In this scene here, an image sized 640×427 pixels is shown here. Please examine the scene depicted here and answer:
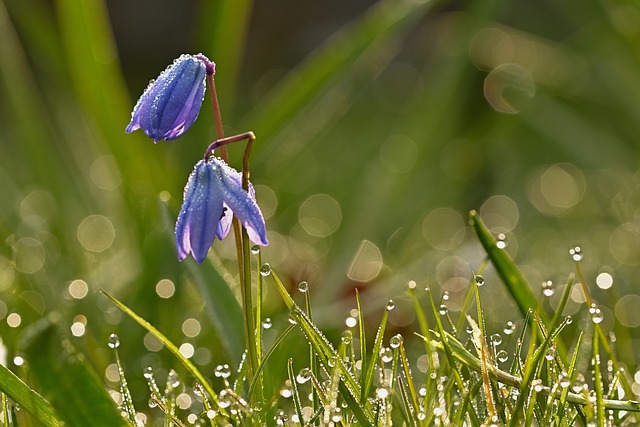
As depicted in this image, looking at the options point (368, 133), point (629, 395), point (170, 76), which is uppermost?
point (170, 76)

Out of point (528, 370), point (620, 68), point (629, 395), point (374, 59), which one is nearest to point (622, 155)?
point (620, 68)

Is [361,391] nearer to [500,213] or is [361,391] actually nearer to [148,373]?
[148,373]

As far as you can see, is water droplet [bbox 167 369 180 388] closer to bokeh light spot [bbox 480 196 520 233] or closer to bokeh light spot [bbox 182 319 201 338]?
bokeh light spot [bbox 182 319 201 338]

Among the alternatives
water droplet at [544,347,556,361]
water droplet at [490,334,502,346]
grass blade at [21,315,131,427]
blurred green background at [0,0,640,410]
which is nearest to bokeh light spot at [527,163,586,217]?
blurred green background at [0,0,640,410]

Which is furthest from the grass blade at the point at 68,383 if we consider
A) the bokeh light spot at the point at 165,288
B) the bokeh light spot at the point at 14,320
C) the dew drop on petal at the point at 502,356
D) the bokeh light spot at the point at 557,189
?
the bokeh light spot at the point at 557,189

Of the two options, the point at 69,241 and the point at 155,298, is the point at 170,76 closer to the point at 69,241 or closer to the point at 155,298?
the point at 155,298

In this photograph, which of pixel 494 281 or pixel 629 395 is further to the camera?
pixel 494 281
